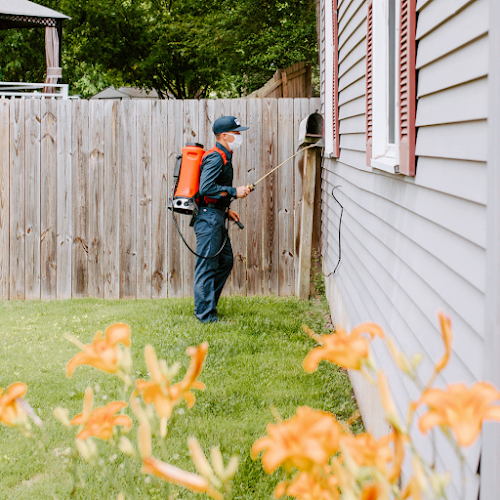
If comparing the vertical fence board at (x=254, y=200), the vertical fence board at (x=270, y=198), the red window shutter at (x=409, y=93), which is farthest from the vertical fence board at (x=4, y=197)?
the red window shutter at (x=409, y=93)

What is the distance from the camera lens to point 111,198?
6.95 m

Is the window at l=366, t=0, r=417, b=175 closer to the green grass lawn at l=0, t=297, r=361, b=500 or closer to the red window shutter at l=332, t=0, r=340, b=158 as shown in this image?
the green grass lawn at l=0, t=297, r=361, b=500

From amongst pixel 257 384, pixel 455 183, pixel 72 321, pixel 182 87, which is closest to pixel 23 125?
pixel 72 321

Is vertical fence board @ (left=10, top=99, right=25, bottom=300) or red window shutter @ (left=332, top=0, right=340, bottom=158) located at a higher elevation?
red window shutter @ (left=332, top=0, right=340, bottom=158)

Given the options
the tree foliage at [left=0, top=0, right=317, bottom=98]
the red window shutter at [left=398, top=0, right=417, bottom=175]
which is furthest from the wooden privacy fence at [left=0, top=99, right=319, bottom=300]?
the tree foliage at [left=0, top=0, right=317, bottom=98]

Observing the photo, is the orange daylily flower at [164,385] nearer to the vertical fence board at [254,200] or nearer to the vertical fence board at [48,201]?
the vertical fence board at [254,200]

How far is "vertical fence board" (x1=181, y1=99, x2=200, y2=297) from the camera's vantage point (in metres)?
6.84

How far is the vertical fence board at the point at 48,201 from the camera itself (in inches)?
270

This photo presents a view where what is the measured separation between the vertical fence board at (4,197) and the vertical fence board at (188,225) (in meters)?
1.85

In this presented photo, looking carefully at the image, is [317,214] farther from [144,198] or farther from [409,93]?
[409,93]

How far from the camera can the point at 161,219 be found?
696 cm

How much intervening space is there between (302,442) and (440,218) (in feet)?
4.58

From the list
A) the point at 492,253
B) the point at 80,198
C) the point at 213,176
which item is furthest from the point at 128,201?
the point at 492,253

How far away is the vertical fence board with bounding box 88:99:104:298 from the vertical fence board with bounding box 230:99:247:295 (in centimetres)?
139
